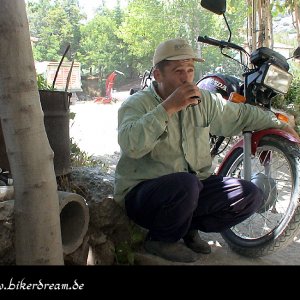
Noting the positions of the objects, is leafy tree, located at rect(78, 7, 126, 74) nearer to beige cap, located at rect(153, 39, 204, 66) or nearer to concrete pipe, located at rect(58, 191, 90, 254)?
beige cap, located at rect(153, 39, 204, 66)

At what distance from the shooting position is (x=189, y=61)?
7.50ft

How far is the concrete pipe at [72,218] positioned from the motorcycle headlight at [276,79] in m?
1.39

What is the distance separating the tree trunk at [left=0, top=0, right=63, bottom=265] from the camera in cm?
151

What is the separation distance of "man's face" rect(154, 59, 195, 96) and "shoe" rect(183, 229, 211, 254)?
3.17 ft

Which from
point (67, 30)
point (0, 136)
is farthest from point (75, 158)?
point (67, 30)

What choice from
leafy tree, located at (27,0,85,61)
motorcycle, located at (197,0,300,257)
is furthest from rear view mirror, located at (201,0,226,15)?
leafy tree, located at (27,0,85,61)

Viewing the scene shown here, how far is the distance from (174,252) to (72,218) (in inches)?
26.3

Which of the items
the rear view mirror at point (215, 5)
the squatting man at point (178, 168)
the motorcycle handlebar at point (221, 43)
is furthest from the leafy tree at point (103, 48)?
the squatting man at point (178, 168)

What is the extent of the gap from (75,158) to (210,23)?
2676 cm

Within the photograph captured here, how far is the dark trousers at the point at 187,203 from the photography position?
7.09 feet

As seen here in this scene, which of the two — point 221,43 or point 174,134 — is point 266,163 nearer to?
point 174,134

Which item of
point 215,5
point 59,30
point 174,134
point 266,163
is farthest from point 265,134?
point 59,30

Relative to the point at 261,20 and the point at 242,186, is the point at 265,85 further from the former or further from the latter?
the point at 261,20

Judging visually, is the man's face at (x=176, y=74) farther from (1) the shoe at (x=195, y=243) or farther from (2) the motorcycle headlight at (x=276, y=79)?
(1) the shoe at (x=195, y=243)
